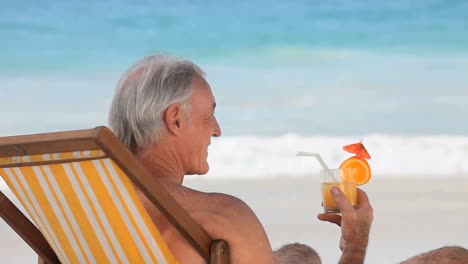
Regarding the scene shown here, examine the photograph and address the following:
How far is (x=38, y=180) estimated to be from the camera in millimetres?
2875

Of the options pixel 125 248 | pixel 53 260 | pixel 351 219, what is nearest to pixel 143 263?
pixel 125 248

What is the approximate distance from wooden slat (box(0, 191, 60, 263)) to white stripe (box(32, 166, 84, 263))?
234mm

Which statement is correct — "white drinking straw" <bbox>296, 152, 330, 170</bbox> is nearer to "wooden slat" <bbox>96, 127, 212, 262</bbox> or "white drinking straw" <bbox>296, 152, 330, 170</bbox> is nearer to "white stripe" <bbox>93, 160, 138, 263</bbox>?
"wooden slat" <bbox>96, 127, 212, 262</bbox>

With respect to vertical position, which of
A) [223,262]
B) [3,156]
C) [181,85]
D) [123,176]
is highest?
[181,85]

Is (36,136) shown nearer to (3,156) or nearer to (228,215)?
(3,156)

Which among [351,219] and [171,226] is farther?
[351,219]

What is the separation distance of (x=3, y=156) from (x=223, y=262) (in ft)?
2.46

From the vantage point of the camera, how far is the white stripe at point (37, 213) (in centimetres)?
294

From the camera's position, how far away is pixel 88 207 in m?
2.85

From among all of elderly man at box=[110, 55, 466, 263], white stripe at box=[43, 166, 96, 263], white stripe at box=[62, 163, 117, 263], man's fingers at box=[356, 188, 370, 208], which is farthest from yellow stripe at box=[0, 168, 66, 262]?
man's fingers at box=[356, 188, 370, 208]

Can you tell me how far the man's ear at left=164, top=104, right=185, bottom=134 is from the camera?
2977 mm

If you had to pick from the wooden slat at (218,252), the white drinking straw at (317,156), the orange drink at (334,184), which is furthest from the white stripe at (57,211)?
the orange drink at (334,184)

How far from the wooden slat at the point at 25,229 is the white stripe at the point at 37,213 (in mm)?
96

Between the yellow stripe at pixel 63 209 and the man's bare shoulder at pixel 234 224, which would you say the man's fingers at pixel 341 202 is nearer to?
the man's bare shoulder at pixel 234 224
